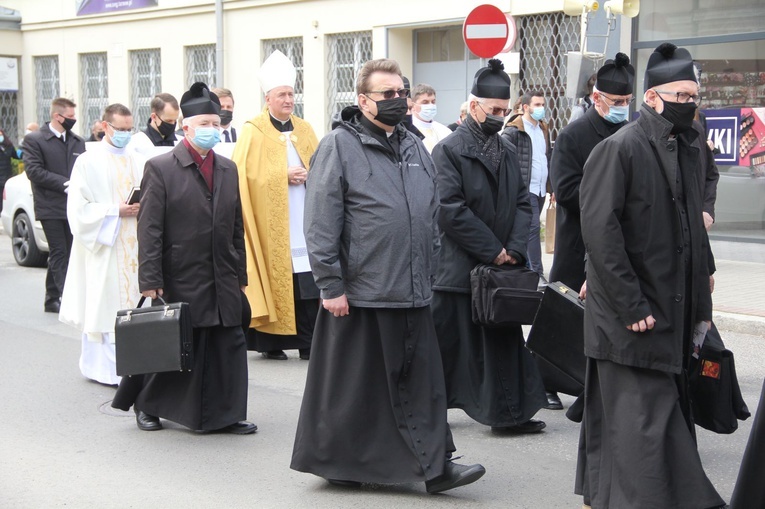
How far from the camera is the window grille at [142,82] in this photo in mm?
23562

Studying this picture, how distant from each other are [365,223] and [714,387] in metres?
1.69

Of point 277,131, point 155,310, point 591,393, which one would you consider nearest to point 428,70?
point 277,131

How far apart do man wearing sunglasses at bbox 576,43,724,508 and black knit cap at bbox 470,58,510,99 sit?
1646 mm

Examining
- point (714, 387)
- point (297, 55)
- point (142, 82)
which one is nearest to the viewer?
point (714, 387)

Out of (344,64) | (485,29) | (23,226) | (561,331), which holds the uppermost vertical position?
(485,29)

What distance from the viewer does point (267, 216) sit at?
8812mm

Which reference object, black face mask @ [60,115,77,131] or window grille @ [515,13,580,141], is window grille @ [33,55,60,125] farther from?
black face mask @ [60,115,77,131]

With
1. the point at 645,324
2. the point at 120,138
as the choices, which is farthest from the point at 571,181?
the point at 120,138

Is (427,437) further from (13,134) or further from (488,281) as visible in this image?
(13,134)

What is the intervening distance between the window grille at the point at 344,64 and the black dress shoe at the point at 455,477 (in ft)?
46.9

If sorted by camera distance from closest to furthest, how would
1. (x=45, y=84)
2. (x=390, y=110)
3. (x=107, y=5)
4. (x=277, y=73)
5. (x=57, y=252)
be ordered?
1. (x=390, y=110)
2. (x=277, y=73)
3. (x=57, y=252)
4. (x=107, y=5)
5. (x=45, y=84)

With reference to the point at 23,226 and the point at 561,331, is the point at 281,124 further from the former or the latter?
the point at 23,226

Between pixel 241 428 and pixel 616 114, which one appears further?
pixel 241 428

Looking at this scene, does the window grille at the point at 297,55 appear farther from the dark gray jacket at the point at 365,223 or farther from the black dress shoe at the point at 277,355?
the dark gray jacket at the point at 365,223
